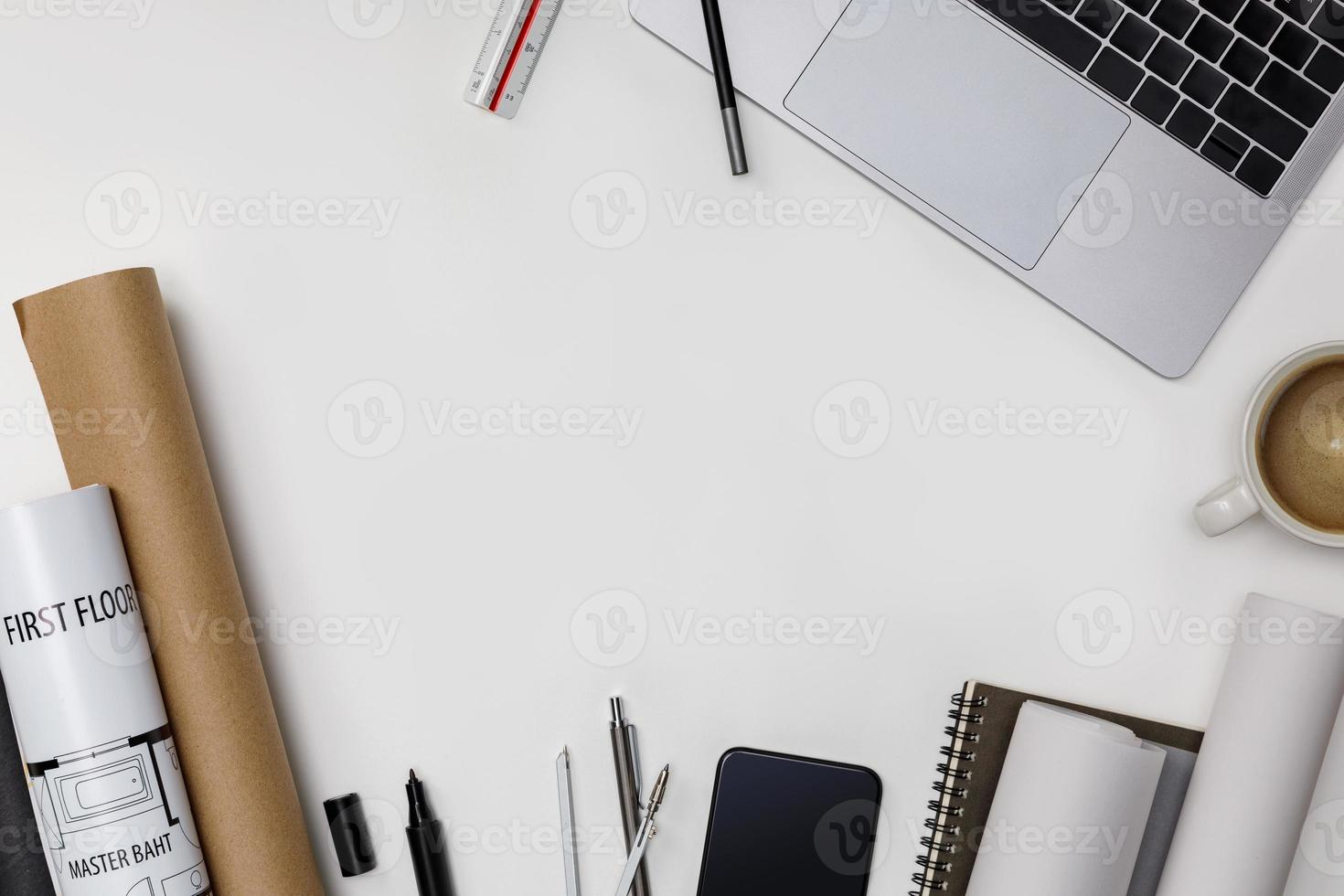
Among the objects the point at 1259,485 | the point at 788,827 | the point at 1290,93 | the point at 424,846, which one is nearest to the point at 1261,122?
the point at 1290,93

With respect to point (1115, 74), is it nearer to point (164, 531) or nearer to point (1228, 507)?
point (1228, 507)

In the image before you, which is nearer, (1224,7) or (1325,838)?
(1325,838)

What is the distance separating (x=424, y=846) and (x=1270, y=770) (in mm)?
575

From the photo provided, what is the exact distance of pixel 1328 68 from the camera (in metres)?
0.64

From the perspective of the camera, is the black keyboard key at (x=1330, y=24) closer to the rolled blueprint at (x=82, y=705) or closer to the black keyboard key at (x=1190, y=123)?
the black keyboard key at (x=1190, y=123)

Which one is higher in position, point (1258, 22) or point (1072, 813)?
point (1258, 22)

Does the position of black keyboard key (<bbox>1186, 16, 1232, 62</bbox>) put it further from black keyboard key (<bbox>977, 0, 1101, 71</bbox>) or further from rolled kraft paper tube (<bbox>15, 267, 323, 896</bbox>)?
rolled kraft paper tube (<bbox>15, 267, 323, 896</bbox>)

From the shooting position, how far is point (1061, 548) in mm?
679

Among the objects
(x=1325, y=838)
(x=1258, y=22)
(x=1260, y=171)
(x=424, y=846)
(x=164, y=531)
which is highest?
(x=1258, y=22)

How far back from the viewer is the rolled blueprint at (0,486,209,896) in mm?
552

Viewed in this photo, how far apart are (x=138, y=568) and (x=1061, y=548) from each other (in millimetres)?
663

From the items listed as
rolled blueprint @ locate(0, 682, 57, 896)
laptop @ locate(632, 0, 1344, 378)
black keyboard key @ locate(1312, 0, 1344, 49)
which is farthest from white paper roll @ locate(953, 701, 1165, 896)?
rolled blueprint @ locate(0, 682, 57, 896)

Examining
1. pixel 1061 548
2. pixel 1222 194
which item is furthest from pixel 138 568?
pixel 1222 194

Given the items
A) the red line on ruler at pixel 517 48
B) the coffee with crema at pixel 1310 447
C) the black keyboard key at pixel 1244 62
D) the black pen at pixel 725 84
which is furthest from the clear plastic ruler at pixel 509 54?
the coffee with crema at pixel 1310 447
